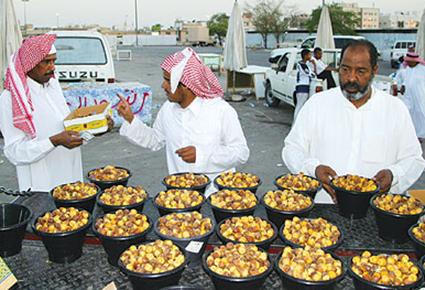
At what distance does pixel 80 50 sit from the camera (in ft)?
29.4

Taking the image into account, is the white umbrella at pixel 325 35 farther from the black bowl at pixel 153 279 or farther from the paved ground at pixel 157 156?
the black bowl at pixel 153 279

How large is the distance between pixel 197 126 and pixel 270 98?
30.0 feet

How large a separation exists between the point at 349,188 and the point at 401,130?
656mm

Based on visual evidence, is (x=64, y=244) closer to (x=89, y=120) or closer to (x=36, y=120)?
(x=89, y=120)

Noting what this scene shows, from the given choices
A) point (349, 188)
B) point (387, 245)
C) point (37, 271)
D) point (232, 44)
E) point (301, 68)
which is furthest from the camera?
point (232, 44)

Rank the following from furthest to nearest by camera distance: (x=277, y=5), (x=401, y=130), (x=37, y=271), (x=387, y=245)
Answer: (x=277, y=5), (x=401, y=130), (x=387, y=245), (x=37, y=271)

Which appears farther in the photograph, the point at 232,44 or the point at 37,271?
the point at 232,44

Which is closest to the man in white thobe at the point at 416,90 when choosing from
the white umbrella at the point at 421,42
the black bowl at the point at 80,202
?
the white umbrella at the point at 421,42

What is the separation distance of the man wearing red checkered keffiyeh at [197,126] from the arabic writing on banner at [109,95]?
14.7 ft

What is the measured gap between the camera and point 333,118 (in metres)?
2.74

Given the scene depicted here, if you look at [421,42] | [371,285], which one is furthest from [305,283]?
[421,42]

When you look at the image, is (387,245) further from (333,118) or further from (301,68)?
(301,68)

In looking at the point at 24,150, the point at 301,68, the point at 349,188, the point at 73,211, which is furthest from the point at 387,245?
the point at 301,68

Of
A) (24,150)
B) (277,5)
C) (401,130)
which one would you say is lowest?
(24,150)
